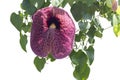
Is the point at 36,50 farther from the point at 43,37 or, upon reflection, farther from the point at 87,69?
the point at 87,69

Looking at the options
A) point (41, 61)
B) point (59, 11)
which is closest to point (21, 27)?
point (41, 61)

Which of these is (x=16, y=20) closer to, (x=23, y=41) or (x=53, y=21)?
(x=23, y=41)

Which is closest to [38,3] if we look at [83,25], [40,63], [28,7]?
[28,7]

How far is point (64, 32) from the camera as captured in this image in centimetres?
87

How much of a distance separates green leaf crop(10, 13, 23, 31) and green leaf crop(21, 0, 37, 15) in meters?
0.08

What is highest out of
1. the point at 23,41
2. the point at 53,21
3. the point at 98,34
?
the point at 53,21

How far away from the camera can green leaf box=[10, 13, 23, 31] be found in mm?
1080

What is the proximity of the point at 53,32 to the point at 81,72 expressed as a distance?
0.18 meters

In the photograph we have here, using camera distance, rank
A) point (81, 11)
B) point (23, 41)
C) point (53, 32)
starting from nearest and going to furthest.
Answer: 1. point (53, 32)
2. point (81, 11)
3. point (23, 41)

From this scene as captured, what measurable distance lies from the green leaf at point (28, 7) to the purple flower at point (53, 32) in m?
0.10

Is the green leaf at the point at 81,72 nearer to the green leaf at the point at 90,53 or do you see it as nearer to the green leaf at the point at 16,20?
the green leaf at the point at 90,53

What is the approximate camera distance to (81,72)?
100 centimetres

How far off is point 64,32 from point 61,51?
0.05m

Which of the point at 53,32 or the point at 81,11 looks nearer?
the point at 53,32
